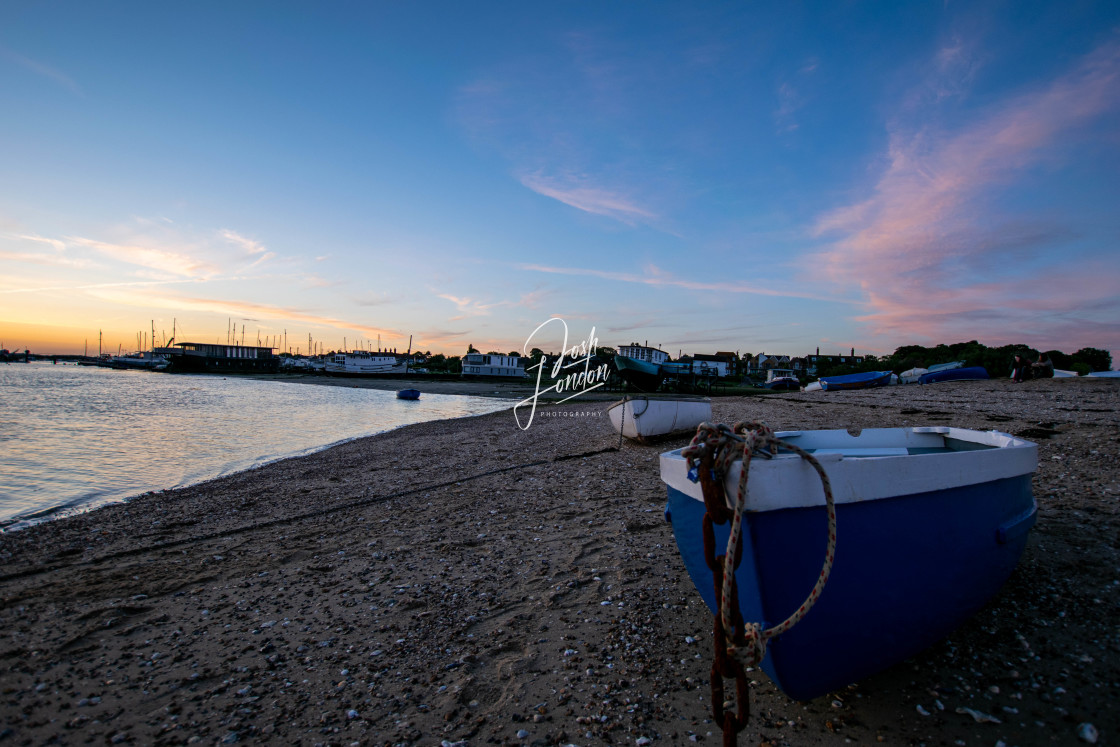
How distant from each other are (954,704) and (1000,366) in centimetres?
6902

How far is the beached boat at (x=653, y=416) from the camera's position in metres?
14.8

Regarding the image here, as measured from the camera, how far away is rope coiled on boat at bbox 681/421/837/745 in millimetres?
2412

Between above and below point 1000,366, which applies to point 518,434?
below

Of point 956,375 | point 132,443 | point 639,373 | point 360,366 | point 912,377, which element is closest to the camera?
point 132,443

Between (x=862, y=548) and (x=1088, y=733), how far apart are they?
5.66 feet

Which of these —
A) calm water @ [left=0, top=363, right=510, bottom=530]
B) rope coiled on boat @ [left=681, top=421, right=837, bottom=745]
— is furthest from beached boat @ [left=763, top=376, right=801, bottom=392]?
rope coiled on boat @ [left=681, top=421, right=837, bottom=745]

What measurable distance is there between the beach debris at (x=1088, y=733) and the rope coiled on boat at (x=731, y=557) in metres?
2.09

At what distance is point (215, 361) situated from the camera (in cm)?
11281

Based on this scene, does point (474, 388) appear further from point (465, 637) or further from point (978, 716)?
point (978, 716)

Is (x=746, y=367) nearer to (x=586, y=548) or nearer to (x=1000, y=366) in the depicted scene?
(x=1000, y=366)

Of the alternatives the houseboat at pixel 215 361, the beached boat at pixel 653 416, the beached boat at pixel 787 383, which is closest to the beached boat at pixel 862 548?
the beached boat at pixel 653 416

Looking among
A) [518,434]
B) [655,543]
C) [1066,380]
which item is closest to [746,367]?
[1066,380]

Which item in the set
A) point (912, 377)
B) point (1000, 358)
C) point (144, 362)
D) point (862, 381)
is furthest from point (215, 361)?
point (1000, 358)

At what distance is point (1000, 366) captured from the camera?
54.7 m
